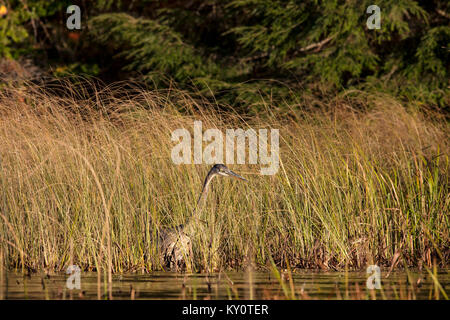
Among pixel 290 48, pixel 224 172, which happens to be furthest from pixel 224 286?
pixel 290 48

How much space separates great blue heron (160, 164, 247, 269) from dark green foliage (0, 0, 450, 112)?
6245mm

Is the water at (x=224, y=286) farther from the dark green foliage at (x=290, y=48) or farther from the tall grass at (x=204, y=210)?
the dark green foliage at (x=290, y=48)

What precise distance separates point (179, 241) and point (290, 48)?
970 centimetres

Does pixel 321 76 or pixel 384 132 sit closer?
pixel 384 132

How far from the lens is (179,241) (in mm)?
6934

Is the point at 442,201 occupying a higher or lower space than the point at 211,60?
lower

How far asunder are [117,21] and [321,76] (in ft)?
15.4

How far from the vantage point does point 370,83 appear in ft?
46.5

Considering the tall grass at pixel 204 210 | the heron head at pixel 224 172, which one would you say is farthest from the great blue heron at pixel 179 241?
the tall grass at pixel 204 210

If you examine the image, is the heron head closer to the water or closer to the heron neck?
the heron neck

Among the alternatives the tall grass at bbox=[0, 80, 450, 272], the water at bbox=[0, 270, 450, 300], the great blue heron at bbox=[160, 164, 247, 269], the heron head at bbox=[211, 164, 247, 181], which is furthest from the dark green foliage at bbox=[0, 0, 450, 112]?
the water at bbox=[0, 270, 450, 300]
